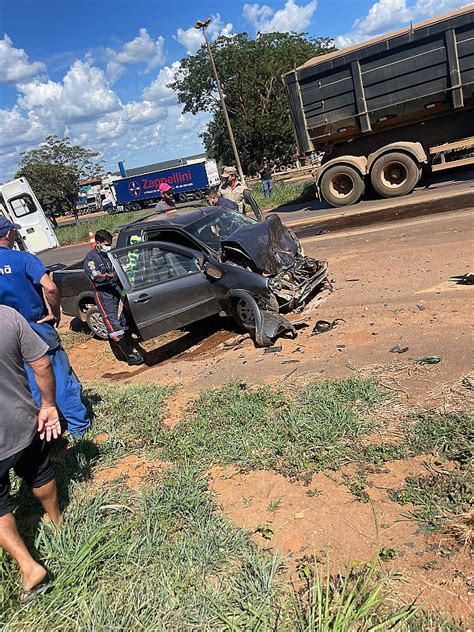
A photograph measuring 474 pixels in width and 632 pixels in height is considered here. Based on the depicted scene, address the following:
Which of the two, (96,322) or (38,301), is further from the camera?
(96,322)

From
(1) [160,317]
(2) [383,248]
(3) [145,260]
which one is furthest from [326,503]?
(2) [383,248]

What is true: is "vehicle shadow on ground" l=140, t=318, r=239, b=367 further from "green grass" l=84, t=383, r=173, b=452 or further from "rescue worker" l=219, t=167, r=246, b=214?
"rescue worker" l=219, t=167, r=246, b=214

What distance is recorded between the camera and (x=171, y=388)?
16.6 feet

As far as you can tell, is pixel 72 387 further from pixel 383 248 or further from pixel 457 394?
pixel 383 248

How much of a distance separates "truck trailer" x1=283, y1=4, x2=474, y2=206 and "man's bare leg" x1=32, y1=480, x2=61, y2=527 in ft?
40.2

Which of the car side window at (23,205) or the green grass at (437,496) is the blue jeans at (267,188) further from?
the green grass at (437,496)

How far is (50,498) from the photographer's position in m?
2.86

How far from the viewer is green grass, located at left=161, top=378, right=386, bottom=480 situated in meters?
3.35

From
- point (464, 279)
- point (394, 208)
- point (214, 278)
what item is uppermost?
point (214, 278)

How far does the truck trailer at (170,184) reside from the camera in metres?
36.7

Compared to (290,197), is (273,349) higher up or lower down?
higher up

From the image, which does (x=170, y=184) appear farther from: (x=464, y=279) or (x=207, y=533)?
(x=207, y=533)

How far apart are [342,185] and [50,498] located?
12.9 meters

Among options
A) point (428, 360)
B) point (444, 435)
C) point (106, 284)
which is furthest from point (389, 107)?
point (444, 435)
